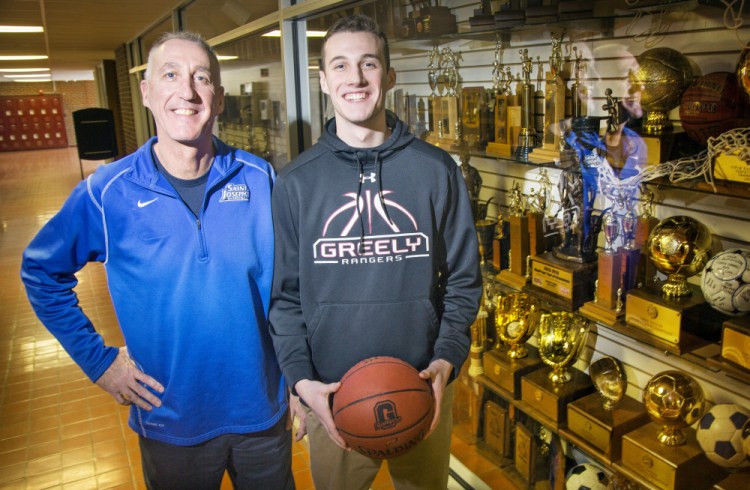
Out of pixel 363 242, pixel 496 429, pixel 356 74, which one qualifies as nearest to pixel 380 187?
pixel 363 242

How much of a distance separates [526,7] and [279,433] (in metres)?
1.94

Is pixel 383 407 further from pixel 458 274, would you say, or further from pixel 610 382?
pixel 610 382

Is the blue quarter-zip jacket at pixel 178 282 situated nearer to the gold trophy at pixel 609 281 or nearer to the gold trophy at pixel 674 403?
the gold trophy at pixel 609 281

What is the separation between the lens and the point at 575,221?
2.48m

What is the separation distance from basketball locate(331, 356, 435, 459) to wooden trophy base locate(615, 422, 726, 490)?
1.04m

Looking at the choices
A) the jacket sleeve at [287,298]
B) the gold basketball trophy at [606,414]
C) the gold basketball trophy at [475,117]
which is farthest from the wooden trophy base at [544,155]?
the jacket sleeve at [287,298]

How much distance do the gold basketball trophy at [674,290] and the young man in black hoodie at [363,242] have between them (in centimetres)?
74

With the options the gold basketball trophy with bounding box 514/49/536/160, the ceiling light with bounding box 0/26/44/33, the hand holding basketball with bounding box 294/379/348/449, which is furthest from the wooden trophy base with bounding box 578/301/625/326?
the ceiling light with bounding box 0/26/44/33

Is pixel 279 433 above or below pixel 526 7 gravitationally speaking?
below

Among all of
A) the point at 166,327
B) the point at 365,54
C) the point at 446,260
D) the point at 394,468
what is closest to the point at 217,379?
the point at 166,327

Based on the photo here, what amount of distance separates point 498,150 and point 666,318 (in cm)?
110

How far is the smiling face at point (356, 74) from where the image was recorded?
1686mm

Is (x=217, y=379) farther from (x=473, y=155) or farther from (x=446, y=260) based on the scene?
(x=473, y=155)

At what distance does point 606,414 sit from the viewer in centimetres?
246
